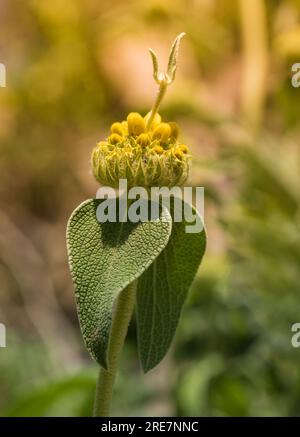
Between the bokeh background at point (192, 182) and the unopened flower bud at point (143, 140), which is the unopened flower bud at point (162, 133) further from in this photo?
the bokeh background at point (192, 182)

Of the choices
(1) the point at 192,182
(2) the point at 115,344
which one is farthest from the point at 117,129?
(1) the point at 192,182

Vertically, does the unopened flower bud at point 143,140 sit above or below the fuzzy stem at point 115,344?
above

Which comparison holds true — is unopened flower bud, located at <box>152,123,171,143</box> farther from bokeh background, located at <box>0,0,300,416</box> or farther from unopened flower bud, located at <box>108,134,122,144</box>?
bokeh background, located at <box>0,0,300,416</box>

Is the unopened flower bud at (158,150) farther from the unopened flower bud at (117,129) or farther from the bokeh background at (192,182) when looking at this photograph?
the bokeh background at (192,182)

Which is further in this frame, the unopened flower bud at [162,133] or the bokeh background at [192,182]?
the bokeh background at [192,182]

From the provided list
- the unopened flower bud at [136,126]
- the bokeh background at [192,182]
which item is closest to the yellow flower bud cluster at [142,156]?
the unopened flower bud at [136,126]

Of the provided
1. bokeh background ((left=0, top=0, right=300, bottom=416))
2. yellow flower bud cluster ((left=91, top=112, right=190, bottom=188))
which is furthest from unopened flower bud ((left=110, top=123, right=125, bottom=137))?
bokeh background ((left=0, top=0, right=300, bottom=416))
